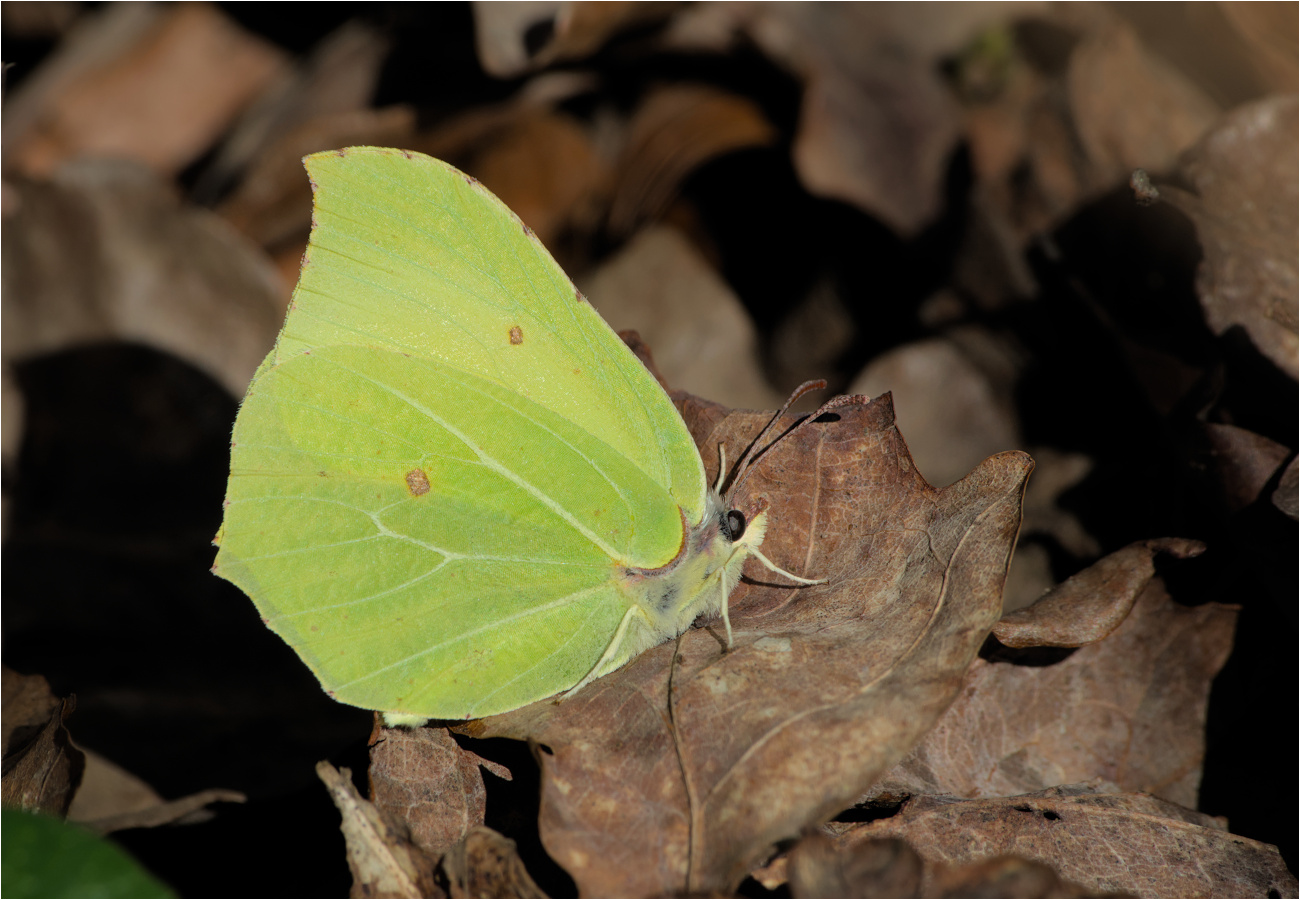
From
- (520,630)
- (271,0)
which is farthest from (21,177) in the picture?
(520,630)

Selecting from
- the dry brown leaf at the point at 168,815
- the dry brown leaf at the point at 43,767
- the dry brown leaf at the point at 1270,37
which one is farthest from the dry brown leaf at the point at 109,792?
the dry brown leaf at the point at 1270,37

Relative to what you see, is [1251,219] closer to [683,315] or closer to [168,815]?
[683,315]

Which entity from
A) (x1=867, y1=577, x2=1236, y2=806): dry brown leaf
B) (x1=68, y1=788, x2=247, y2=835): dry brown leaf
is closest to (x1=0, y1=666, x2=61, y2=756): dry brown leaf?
(x1=68, y1=788, x2=247, y2=835): dry brown leaf

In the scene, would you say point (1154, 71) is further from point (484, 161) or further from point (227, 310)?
point (227, 310)

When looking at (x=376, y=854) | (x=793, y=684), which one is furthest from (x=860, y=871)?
(x=376, y=854)

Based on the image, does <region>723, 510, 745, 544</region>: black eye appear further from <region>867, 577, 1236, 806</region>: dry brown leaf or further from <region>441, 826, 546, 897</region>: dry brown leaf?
<region>441, 826, 546, 897</region>: dry brown leaf

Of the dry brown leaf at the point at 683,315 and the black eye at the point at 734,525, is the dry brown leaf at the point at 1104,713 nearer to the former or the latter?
the black eye at the point at 734,525
